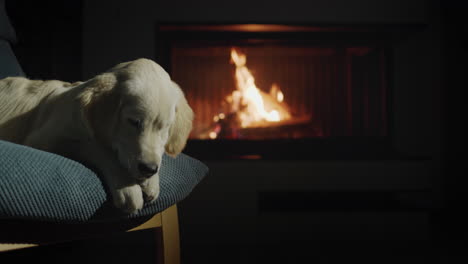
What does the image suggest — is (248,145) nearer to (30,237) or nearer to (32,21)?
(32,21)

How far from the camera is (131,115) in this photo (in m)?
0.86

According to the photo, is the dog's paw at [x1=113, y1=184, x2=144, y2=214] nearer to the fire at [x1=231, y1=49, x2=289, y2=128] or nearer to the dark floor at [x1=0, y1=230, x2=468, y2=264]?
the dark floor at [x1=0, y1=230, x2=468, y2=264]

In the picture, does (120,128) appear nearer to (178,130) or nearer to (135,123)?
(135,123)

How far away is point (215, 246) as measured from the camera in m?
2.23

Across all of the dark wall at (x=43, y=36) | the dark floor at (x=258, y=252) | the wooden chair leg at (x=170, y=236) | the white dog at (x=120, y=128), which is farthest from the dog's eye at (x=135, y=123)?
the dark wall at (x=43, y=36)

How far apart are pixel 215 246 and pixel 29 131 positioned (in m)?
1.41

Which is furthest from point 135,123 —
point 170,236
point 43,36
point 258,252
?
point 43,36

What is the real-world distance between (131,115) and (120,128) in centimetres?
4

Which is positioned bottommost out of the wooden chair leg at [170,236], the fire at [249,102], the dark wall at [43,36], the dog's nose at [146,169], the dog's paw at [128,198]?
the wooden chair leg at [170,236]

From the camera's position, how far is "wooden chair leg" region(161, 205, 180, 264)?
1.11m

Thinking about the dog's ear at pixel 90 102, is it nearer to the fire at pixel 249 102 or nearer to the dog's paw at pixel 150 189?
the dog's paw at pixel 150 189

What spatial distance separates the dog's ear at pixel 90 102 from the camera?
87 centimetres

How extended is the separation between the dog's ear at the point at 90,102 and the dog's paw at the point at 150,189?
14cm

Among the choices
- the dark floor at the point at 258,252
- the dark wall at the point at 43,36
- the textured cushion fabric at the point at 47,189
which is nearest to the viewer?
the textured cushion fabric at the point at 47,189
